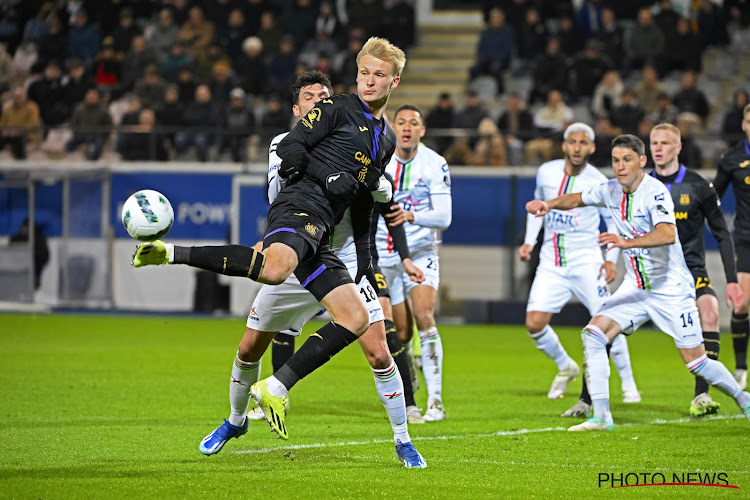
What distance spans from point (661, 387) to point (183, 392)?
4.95 metres

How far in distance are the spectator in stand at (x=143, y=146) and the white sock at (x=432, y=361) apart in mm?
12510

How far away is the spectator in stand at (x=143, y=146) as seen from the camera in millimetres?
20781

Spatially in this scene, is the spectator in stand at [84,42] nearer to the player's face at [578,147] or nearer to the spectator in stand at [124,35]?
the spectator in stand at [124,35]

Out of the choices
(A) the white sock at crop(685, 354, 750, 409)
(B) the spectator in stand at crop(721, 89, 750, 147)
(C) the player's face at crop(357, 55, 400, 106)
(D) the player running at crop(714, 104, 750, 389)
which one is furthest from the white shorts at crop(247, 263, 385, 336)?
(B) the spectator in stand at crop(721, 89, 750, 147)

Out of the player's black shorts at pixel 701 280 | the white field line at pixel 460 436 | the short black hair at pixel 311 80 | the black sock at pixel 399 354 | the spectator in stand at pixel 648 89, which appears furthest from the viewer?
the spectator in stand at pixel 648 89

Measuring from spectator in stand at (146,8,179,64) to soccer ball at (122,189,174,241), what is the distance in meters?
19.3

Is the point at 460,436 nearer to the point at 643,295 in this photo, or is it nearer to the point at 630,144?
the point at 643,295

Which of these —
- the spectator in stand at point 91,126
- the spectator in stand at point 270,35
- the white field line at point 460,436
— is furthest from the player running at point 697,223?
the spectator in stand at point 270,35

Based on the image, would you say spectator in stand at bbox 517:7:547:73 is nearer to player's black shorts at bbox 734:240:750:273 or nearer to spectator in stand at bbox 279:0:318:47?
spectator in stand at bbox 279:0:318:47

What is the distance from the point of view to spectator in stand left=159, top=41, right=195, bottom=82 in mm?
23750

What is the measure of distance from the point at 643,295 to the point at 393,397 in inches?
111

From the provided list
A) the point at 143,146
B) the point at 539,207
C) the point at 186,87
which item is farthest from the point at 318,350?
the point at 186,87

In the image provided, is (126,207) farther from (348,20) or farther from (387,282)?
(348,20)

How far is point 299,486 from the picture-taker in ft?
19.3
